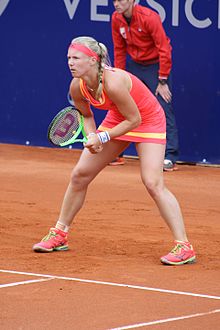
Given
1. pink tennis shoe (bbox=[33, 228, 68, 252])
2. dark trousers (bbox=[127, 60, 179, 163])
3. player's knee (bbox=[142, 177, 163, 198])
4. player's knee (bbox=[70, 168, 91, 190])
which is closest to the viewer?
player's knee (bbox=[142, 177, 163, 198])

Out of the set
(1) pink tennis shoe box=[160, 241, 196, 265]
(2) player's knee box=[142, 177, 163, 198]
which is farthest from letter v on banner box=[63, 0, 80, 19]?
(1) pink tennis shoe box=[160, 241, 196, 265]

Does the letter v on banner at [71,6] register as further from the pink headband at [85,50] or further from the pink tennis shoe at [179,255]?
the pink tennis shoe at [179,255]

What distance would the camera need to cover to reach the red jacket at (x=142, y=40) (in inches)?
496

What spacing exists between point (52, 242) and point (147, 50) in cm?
480

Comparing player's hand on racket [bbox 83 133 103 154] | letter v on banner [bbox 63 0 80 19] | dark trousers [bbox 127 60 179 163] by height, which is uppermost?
player's hand on racket [bbox 83 133 103 154]

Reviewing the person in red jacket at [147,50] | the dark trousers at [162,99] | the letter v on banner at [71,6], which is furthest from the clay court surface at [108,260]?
the letter v on banner at [71,6]

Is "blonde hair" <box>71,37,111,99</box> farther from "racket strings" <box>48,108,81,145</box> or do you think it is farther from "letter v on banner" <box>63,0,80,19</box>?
"letter v on banner" <box>63,0,80,19</box>

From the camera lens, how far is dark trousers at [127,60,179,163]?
13.0 meters

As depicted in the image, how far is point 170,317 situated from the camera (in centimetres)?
670

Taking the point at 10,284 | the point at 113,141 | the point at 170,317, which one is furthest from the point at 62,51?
the point at 170,317

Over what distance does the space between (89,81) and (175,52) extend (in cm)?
571

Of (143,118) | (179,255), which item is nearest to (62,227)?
(179,255)

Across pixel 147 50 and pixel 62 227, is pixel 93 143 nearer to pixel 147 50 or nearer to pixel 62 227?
pixel 62 227

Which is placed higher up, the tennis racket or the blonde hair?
the blonde hair
